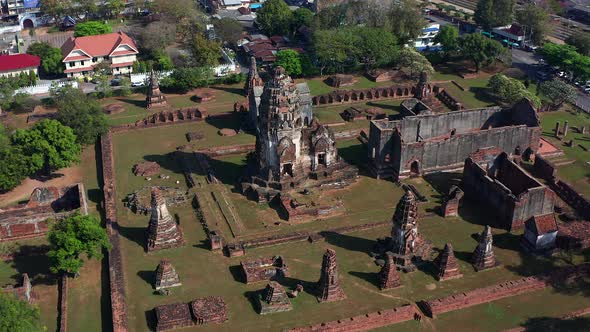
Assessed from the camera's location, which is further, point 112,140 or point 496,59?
point 496,59

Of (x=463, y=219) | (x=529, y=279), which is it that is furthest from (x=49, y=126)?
(x=529, y=279)

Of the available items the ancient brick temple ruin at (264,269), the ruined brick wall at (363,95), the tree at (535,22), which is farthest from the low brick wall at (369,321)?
the tree at (535,22)

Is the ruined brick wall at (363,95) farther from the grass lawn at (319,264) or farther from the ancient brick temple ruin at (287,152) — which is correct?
the grass lawn at (319,264)

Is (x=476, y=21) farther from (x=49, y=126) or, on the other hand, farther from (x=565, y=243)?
(x=49, y=126)

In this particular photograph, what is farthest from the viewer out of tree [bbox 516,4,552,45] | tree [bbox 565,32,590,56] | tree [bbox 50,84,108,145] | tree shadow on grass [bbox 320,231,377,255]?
tree [bbox 516,4,552,45]

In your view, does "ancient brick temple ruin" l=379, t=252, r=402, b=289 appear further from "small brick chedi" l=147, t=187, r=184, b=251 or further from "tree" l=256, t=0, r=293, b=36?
"tree" l=256, t=0, r=293, b=36

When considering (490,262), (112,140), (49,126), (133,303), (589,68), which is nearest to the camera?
(133,303)

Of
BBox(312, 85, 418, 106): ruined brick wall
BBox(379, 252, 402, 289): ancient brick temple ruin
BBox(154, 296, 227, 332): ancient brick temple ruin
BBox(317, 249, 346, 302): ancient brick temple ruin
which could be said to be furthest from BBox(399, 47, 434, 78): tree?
BBox(154, 296, 227, 332): ancient brick temple ruin
